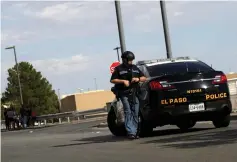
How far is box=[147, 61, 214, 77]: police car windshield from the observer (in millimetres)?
11320

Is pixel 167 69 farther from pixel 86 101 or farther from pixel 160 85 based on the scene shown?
pixel 86 101

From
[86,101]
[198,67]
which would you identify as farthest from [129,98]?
[86,101]

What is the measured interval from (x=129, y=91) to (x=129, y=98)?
5.2 inches

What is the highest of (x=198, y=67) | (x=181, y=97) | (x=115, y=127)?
(x=198, y=67)

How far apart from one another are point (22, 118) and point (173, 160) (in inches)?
1209

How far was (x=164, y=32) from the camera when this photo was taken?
21922mm

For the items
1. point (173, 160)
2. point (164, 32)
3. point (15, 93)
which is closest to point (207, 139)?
point (173, 160)

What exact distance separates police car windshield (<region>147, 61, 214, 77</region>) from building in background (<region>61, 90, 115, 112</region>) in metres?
78.8

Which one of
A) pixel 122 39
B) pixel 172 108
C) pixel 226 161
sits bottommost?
pixel 226 161

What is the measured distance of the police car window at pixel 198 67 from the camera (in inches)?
448

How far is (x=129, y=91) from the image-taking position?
410 inches

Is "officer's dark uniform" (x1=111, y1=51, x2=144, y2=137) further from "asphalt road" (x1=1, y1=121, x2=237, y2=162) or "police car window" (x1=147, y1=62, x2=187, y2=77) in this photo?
"police car window" (x1=147, y1=62, x2=187, y2=77)

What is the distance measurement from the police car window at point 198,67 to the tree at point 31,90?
69.5 metres

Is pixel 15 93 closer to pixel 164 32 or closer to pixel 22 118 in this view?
pixel 22 118
